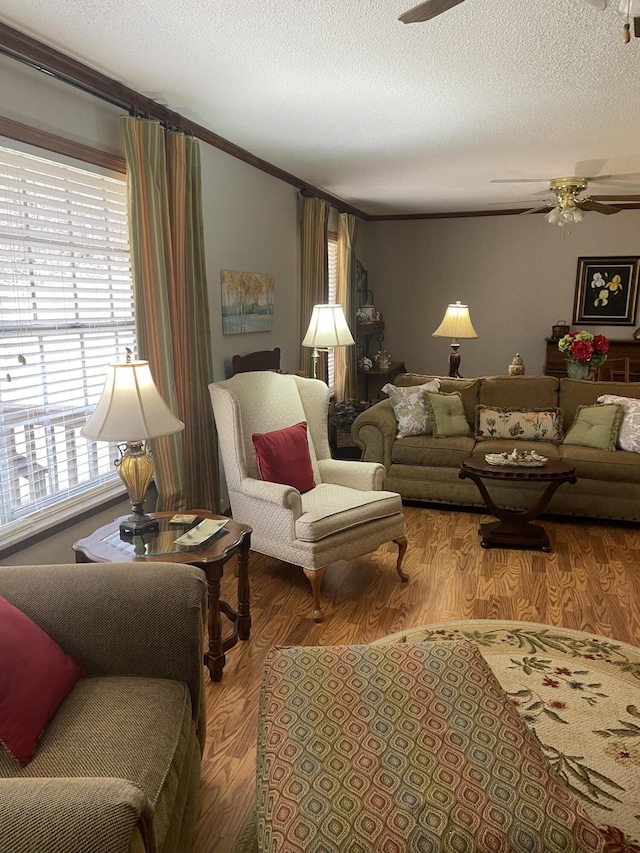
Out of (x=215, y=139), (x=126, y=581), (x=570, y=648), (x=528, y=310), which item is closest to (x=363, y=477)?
(x=570, y=648)

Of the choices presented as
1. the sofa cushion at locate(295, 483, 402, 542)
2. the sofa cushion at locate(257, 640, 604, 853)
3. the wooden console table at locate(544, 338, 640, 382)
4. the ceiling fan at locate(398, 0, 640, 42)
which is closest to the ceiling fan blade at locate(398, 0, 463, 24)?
the ceiling fan at locate(398, 0, 640, 42)

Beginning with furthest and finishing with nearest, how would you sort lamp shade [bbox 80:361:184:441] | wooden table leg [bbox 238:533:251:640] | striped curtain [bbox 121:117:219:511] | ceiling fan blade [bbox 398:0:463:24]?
striped curtain [bbox 121:117:219:511] < wooden table leg [bbox 238:533:251:640] < lamp shade [bbox 80:361:184:441] < ceiling fan blade [bbox 398:0:463:24]

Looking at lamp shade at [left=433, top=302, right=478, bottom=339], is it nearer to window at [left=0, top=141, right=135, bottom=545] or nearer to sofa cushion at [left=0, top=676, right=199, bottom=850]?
window at [left=0, top=141, right=135, bottom=545]

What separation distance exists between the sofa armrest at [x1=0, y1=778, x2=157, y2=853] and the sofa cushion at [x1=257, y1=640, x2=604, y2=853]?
1.17 feet

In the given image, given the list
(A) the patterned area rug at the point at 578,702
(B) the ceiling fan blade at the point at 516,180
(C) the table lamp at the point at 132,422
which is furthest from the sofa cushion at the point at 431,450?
(C) the table lamp at the point at 132,422

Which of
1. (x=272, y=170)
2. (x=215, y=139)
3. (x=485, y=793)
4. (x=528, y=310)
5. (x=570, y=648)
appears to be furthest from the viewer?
(x=528, y=310)

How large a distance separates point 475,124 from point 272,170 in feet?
5.43

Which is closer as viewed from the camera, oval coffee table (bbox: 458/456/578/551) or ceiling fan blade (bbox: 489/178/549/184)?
oval coffee table (bbox: 458/456/578/551)

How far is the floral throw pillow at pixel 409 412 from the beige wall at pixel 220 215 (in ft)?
3.12

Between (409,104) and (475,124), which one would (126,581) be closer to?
(409,104)

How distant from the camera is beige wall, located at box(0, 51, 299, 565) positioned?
8.05 feet

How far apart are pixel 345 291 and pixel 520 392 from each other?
2.35m

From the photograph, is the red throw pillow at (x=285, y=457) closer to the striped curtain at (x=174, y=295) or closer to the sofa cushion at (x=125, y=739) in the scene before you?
the striped curtain at (x=174, y=295)

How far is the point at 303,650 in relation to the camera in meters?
1.87
